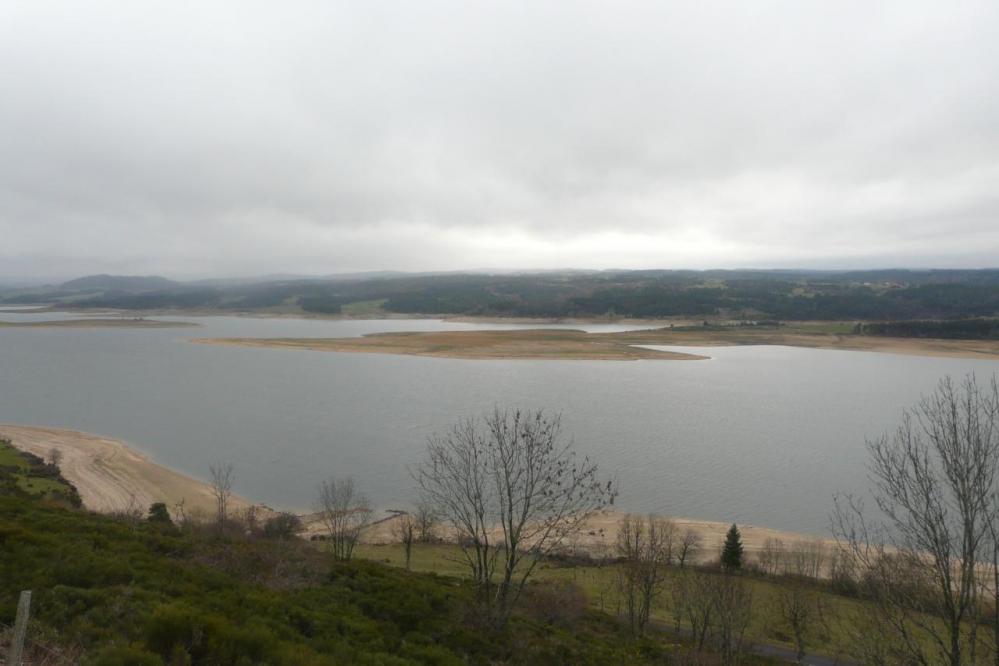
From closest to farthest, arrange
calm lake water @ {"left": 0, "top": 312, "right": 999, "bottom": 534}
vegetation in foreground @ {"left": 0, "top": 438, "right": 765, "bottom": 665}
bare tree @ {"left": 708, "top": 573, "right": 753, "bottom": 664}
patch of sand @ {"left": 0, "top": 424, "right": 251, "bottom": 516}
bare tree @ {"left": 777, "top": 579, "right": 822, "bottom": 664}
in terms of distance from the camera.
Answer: vegetation in foreground @ {"left": 0, "top": 438, "right": 765, "bottom": 665} < bare tree @ {"left": 708, "top": 573, "right": 753, "bottom": 664} < bare tree @ {"left": 777, "top": 579, "right": 822, "bottom": 664} < patch of sand @ {"left": 0, "top": 424, "right": 251, "bottom": 516} < calm lake water @ {"left": 0, "top": 312, "right": 999, "bottom": 534}

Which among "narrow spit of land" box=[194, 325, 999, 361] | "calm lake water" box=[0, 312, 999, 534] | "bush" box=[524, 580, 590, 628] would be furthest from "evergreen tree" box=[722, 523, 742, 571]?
"narrow spit of land" box=[194, 325, 999, 361]

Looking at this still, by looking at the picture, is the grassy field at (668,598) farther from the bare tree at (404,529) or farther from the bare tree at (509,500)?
the bare tree at (509,500)

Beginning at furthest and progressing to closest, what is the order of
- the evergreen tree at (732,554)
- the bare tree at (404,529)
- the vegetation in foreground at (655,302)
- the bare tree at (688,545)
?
the vegetation in foreground at (655,302)
the bare tree at (404,529)
the bare tree at (688,545)
the evergreen tree at (732,554)

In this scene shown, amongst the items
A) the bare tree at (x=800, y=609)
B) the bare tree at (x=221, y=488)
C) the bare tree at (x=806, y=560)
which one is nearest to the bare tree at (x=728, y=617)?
the bare tree at (x=800, y=609)

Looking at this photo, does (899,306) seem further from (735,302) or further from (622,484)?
(622,484)

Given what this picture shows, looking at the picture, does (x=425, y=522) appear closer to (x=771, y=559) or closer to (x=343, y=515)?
(x=343, y=515)

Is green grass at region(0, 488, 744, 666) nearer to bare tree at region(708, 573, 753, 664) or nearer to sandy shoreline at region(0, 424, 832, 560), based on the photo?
bare tree at region(708, 573, 753, 664)

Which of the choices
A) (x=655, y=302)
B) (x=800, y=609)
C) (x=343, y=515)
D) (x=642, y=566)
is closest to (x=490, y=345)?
(x=343, y=515)
